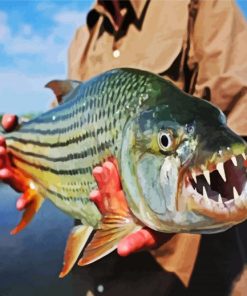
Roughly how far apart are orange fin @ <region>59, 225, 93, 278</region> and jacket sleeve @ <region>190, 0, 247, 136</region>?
2.11 feet

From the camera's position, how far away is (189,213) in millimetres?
1234

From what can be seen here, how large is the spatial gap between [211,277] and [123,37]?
41.0 inches

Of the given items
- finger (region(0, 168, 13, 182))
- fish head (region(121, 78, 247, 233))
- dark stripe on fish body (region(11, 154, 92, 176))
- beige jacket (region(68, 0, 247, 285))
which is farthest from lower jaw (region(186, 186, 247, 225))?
finger (region(0, 168, 13, 182))

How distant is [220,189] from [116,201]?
0.37 metres

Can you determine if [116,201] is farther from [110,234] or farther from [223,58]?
[223,58]

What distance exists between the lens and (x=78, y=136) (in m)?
1.70

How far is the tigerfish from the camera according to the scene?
119 cm

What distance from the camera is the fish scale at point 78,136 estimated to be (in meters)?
1.53

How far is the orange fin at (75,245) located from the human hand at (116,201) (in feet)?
0.56

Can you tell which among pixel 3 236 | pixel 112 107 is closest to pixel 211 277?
pixel 112 107

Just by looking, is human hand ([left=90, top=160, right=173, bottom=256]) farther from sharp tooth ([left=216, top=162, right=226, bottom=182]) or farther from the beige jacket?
the beige jacket

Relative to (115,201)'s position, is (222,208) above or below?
above

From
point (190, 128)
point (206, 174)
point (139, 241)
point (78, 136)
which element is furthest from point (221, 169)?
point (78, 136)

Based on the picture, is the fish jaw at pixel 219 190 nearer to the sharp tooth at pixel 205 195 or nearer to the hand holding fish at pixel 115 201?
the sharp tooth at pixel 205 195
